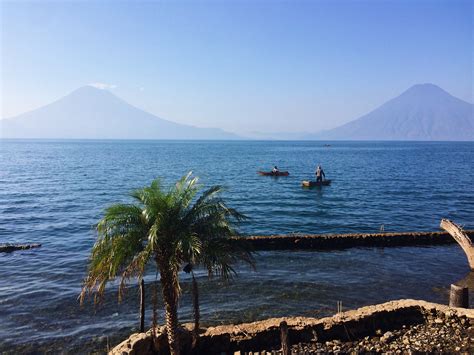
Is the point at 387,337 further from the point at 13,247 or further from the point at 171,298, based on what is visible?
the point at 13,247

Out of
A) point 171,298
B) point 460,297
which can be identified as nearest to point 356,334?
point 460,297

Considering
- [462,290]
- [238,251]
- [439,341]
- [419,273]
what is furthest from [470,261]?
[238,251]

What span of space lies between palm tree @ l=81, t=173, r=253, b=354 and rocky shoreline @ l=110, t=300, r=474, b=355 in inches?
114

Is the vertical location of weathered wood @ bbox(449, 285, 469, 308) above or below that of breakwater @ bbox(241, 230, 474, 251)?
above

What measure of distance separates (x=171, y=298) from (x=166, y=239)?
6.84 feet

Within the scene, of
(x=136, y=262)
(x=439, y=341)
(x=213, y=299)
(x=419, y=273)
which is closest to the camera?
(x=136, y=262)

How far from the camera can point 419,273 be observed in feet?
78.7

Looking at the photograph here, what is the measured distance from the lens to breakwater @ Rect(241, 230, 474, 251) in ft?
97.3

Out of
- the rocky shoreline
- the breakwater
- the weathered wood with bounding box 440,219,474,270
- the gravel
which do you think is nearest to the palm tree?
the rocky shoreline

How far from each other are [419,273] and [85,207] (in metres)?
37.9

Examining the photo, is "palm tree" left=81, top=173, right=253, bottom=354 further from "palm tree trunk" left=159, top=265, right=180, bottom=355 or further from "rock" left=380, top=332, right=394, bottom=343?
"rock" left=380, top=332, right=394, bottom=343

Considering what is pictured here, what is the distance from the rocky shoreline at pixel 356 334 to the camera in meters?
13.8

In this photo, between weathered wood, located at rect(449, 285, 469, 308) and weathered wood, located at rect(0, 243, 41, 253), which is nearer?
weathered wood, located at rect(449, 285, 469, 308)

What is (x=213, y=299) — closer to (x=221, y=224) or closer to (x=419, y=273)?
(x=221, y=224)
